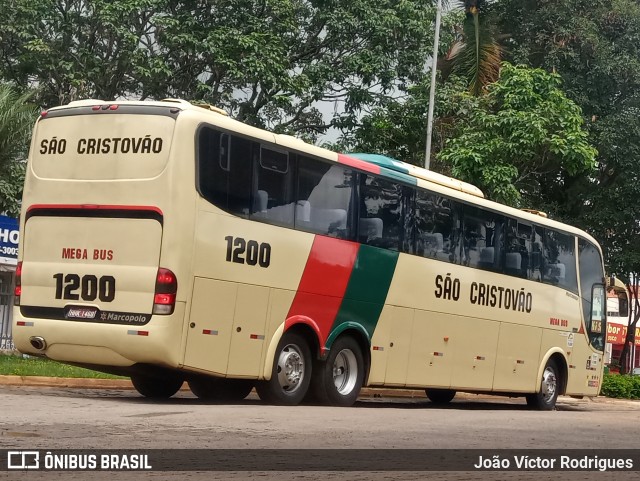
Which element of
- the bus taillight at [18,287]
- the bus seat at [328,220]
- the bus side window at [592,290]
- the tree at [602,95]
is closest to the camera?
the bus taillight at [18,287]

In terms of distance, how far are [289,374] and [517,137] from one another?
1548 cm

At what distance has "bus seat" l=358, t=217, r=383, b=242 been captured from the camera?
16859 millimetres

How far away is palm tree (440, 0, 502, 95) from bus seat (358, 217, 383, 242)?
16.5m

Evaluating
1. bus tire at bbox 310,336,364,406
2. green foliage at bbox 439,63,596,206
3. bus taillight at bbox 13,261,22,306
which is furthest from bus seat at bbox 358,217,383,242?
green foliage at bbox 439,63,596,206

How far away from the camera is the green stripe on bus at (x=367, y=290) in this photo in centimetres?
1659

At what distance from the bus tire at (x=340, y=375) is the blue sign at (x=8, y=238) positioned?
37.6ft

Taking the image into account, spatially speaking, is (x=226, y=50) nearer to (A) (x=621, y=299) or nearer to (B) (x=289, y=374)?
(A) (x=621, y=299)

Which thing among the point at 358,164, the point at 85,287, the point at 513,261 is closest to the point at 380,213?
the point at 358,164

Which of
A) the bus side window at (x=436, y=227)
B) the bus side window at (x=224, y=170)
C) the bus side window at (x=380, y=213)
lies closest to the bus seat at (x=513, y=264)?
the bus side window at (x=436, y=227)

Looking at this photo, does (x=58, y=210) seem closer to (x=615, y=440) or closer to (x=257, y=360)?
(x=257, y=360)

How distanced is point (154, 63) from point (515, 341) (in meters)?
12.4

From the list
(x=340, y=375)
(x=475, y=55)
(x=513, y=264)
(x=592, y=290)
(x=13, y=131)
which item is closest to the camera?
A: (x=340, y=375)

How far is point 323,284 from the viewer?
16188 mm

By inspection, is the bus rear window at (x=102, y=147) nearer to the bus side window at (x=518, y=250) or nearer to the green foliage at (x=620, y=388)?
the bus side window at (x=518, y=250)
